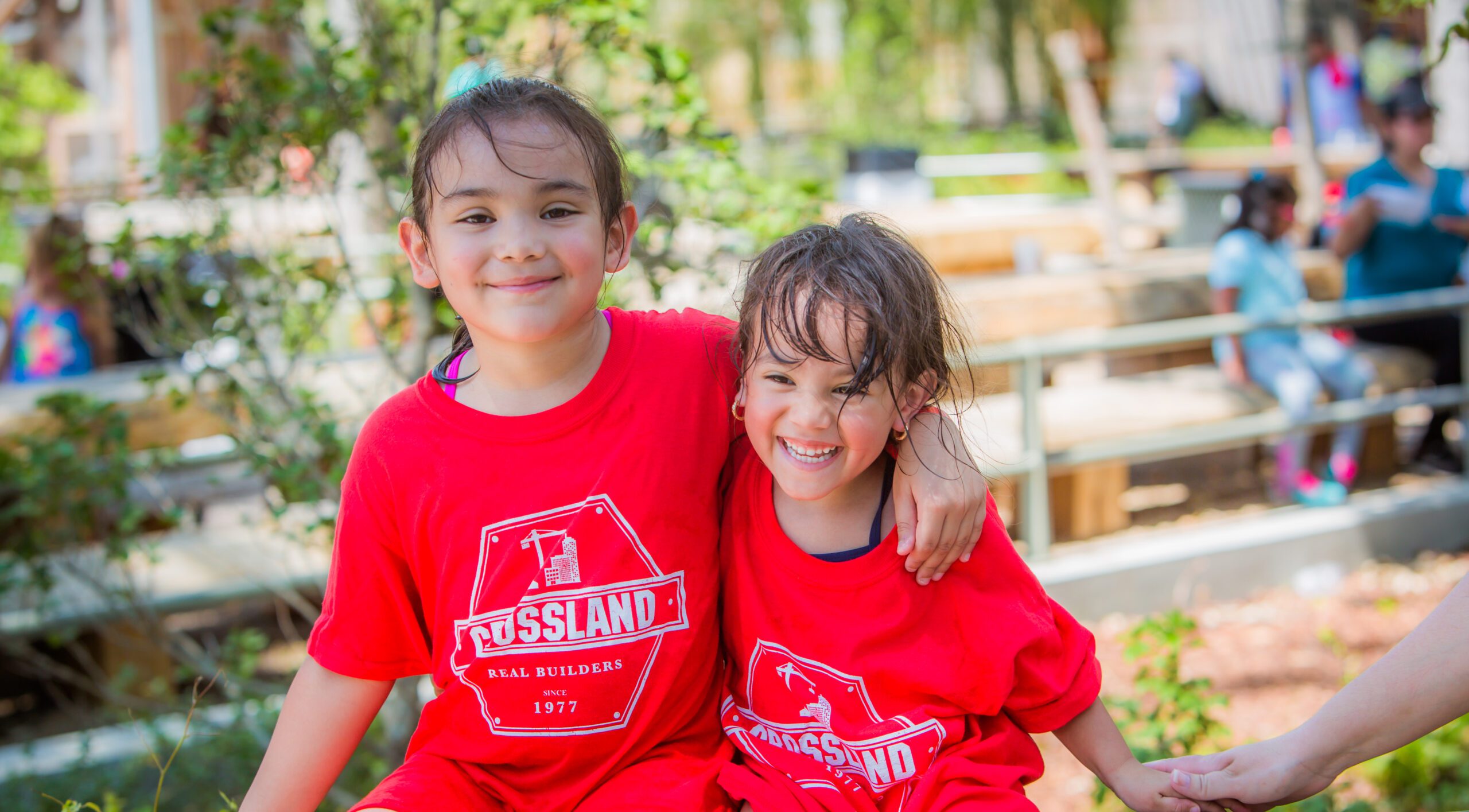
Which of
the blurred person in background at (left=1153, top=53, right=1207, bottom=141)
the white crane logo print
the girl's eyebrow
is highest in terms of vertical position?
the blurred person in background at (left=1153, top=53, right=1207, bottom=141)

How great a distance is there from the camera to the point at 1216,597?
5.01 meters

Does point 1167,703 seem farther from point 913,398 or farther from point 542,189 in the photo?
point 542,189

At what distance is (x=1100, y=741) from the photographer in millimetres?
1748

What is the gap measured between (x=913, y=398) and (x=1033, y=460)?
117 inches

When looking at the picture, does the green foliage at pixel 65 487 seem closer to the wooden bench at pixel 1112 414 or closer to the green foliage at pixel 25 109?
the wooden bench at pixel 1112 414

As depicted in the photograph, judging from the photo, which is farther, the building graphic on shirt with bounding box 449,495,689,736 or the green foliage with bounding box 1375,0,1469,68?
the green foliage with bounding box 1375,0,1469,68

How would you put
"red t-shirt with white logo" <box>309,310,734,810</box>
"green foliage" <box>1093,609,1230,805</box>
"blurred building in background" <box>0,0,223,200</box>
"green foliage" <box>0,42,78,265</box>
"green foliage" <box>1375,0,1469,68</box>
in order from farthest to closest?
"green foliage" <box>0,42,78,265</box> → "blurred building in background" <box>0,0,223,200</box> → "green foliage" <box>1093,609,1230,805</box> → "green foliage" <box>1375,0,1469,68</box> → "red t-shirt with white logo" <box>309,310,734,810</box>

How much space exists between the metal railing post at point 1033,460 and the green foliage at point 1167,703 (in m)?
1.47

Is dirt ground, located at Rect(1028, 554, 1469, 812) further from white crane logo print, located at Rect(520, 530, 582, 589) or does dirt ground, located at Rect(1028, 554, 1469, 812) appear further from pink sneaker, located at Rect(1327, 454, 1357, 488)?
white crane logo print, located at Rect(520, 530, 582, 589)

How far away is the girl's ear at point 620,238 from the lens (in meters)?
1.87

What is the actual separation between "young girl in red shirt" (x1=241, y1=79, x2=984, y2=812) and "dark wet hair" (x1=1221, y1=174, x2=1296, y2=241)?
15.2 ft

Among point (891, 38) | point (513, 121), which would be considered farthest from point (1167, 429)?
point (891, 38)

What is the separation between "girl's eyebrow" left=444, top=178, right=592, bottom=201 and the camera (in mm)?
1691

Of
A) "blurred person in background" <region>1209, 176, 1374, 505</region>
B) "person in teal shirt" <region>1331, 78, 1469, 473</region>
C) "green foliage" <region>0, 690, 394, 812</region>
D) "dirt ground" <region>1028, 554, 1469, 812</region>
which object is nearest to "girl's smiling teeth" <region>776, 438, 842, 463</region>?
"green foliage" <region>0, 690, 394, 812</region>
